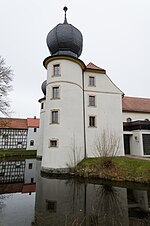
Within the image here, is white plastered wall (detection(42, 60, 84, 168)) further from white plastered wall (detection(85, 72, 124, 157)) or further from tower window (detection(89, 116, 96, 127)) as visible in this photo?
tower window (detection(89, 116, 96, 127))

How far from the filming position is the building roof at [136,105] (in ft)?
77.5

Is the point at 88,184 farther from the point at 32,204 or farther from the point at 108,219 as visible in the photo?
the point at 108,219

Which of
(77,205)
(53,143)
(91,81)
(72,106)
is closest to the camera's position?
(77,205)

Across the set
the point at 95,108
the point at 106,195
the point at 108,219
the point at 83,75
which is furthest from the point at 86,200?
the point at 83,75

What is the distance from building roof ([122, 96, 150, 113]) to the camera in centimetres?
2361

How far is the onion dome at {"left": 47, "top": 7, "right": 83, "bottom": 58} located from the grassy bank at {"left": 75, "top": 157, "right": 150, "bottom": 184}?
1061 cm

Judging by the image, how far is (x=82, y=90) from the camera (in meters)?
17.8

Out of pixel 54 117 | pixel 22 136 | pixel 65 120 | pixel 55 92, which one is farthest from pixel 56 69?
pixel 22 136

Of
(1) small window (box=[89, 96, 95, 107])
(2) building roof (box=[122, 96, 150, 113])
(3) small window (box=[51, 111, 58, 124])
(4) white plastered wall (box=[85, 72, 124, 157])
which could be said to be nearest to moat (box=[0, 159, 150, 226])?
(3) small window (box=[51, 111, 58, 124])

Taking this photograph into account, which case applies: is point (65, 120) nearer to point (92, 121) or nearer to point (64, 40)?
point (92, 121)

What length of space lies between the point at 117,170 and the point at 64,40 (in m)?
12.4

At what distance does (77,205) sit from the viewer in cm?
731

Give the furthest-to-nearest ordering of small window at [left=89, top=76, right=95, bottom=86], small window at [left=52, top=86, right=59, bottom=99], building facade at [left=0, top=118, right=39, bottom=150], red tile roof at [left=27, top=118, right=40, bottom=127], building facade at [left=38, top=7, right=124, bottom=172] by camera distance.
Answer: red tile roof at [left=27, top=118, right=40, bottom=127] < building facade at [left=0, top=118, right=39, bottom=150] < small window at [left=89, top=76, right=95, bottom=86] < small window at [left=52, top=86, right=59, bottom=99] < building facade at [left=38, top=7, right=124, bottom=172]

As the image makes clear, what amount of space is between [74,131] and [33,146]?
27490 millimetres
